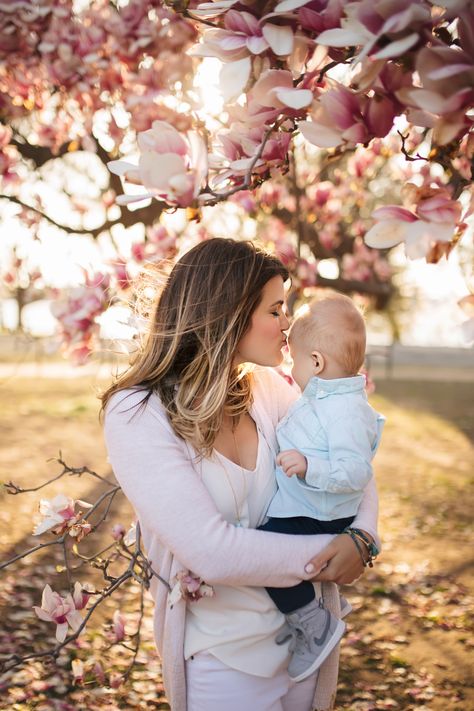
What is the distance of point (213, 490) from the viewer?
5.03 feet

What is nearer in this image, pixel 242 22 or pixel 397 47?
pixel 397 47

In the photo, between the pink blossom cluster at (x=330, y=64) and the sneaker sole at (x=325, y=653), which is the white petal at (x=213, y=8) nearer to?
the pink blossom cluster at (x=330, y=64)

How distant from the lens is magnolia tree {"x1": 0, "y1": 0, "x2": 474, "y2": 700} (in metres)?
0.85

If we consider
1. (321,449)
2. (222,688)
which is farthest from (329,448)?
(222,688)

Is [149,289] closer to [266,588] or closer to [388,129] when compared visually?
[266,588]

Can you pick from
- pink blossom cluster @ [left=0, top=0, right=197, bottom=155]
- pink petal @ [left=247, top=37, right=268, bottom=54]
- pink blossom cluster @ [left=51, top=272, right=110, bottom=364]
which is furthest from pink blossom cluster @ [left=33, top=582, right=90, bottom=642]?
pink blossom cluster @ [left=0, top=0, right=197, bottom=155]

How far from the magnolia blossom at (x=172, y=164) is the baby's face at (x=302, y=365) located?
78cm

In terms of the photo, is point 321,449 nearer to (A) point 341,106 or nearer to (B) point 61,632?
(B) point 61,632

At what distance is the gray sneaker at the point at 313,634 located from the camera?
1526mm

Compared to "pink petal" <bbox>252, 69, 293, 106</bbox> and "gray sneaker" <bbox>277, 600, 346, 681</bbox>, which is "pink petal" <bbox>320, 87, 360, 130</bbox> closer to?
"pink petal" <bbox>252, 69, 293, 106</bbox>

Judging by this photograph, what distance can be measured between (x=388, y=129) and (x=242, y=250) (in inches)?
27.2

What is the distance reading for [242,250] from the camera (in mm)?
1609

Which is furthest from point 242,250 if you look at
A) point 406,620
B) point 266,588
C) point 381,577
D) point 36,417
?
point 36,417

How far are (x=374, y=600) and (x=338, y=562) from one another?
8.80 ft
